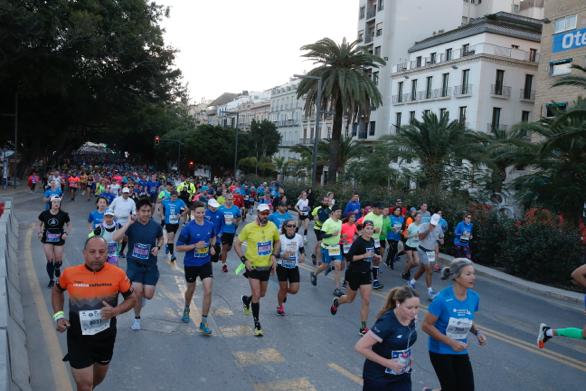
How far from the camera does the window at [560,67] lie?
3259 cm

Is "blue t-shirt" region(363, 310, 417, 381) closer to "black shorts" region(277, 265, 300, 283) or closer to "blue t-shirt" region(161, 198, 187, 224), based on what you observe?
"black shorts" region(277, 265, 300, 283)

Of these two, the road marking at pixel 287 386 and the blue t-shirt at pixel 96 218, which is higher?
the blue t-shirt at pixel 96 218

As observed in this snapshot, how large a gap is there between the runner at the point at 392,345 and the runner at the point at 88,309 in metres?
2.16

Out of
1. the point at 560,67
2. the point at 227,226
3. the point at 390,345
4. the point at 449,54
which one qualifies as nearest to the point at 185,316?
the point at 390,345

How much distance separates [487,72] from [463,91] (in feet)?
7.46

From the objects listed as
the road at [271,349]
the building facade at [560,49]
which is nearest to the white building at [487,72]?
the building facade at [560,49]

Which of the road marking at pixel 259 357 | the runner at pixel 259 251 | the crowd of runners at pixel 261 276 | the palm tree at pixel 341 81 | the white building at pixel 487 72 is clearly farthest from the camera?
the white building at pixel 487 72

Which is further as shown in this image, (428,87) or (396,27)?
(396,27)

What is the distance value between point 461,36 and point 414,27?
10700 millimetres

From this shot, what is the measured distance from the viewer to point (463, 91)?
41.7 meters

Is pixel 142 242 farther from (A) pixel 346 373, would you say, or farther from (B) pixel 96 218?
(A) pixel 346 373

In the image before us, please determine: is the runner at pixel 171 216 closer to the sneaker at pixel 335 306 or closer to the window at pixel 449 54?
the sneaker at pixel 335 306

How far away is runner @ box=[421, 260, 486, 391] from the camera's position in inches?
186

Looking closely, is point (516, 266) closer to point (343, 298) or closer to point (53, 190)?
point (343, 298)
